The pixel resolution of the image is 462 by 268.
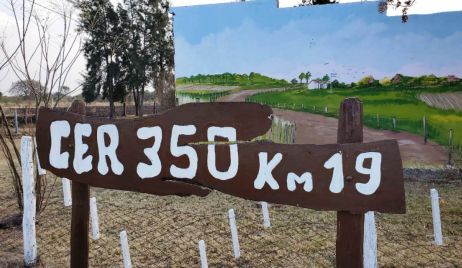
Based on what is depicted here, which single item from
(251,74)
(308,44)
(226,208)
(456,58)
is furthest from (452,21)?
(226,208)

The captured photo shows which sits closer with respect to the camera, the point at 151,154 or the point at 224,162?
the point at 224,162

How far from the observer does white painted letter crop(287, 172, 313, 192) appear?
162 centimetres

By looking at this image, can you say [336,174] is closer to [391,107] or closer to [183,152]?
[183,152]

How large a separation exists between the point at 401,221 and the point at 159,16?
38.8ft

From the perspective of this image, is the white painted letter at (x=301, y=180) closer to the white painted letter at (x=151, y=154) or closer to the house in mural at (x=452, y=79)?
the white painted letter at (x=151, y=154)

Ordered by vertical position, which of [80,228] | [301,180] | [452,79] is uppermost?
[452,79]

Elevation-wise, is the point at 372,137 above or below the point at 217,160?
below

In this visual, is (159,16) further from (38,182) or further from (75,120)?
(75,120)

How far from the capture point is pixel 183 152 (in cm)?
178

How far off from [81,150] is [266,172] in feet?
2.80

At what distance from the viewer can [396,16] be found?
527cm

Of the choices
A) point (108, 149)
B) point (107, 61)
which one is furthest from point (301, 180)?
point (107, 61)

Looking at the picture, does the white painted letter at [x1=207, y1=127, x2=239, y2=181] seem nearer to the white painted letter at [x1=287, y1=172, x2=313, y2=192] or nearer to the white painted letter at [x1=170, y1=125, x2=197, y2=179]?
the white painted letter at [x1=170, y1=125, x2=197, y2=179]

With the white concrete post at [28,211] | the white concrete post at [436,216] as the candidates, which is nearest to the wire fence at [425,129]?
the white concrete post at [436,216]
